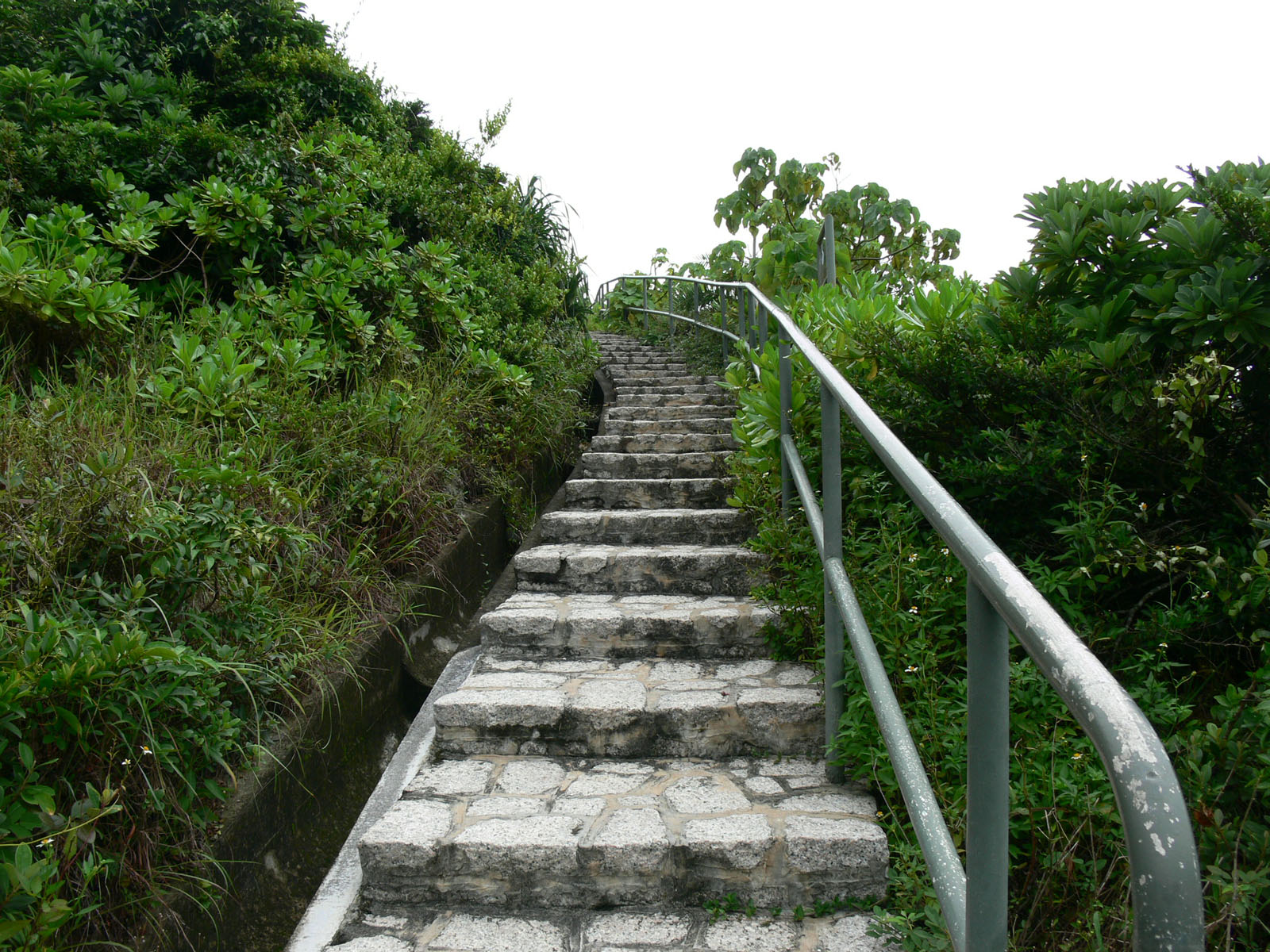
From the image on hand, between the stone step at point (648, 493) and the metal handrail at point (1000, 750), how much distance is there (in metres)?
2.05

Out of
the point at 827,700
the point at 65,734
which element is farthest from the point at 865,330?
the point at 65,734

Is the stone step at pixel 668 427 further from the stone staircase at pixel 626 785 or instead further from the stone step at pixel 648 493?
the stone staircase at pixel 626 785

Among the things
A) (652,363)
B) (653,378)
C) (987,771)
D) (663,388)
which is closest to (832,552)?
(987,771)

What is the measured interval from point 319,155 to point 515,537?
2.36m

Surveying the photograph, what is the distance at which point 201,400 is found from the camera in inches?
110

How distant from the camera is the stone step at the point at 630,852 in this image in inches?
72.8

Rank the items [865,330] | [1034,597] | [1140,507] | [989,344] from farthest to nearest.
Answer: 1. [865,330]
2. [989,344]
3. [1140,507]
4. [1034,597]

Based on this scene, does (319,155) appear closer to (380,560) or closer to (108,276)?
(108,276)

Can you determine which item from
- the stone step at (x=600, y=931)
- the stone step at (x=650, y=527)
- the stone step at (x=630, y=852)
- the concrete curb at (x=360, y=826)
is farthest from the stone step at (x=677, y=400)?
the stone step at (x=600, y=931)

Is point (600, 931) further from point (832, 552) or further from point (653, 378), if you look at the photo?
point (653, 378)

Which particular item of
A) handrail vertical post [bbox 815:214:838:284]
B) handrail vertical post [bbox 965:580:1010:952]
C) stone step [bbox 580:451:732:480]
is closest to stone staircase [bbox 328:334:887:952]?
stone step [bbox 580:451:732:480]

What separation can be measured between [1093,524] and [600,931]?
4.92 ft

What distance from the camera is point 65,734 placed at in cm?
163

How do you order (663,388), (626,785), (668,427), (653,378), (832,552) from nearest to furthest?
(832,552), (626,785), (668,427), (663,388), (653,378)
